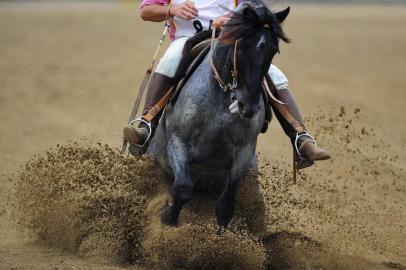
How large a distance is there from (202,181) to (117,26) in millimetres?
23486

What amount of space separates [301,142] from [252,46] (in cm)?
130

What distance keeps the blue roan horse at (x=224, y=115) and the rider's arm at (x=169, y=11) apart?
1.57 feet

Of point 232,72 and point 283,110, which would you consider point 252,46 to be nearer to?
point 232,72

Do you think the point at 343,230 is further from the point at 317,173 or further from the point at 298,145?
the point at 317,173

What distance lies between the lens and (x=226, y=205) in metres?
6.93

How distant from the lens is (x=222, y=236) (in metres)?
6.80

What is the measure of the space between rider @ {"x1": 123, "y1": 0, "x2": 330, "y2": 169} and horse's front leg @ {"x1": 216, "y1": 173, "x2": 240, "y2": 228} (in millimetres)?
698

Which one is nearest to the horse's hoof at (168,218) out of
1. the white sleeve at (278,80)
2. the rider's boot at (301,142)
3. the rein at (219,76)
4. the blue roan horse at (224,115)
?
the blue roan horse at (224,115)

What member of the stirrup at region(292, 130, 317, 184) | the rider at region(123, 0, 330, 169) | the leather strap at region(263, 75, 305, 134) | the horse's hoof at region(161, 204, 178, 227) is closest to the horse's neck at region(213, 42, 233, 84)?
the rider at region(123, 0, 330, 169)

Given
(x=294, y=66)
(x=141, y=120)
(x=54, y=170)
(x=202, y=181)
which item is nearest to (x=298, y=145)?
(x=202, y=181)

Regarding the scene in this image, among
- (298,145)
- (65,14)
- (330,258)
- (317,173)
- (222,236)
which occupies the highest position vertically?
(298,145)

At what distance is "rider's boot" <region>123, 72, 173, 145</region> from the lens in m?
7.07

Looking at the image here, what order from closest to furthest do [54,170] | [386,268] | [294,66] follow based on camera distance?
[386,268]
[54,170]
[294,66]

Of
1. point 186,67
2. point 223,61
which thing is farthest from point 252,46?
point 186,67
